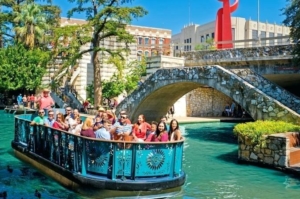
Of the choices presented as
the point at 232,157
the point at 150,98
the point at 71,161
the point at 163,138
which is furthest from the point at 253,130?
the point at 150,98

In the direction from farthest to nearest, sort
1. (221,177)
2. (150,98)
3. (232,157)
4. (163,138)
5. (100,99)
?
(100,99) < (150,98) < (232,157) < (221,177) < (163,138)

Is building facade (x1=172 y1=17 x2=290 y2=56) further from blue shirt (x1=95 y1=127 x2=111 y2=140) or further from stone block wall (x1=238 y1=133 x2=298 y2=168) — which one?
blue shirt (x1=95 y1=127 x2=111 y2=140)

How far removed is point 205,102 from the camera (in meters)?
32.6

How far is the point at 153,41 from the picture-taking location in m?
62.4

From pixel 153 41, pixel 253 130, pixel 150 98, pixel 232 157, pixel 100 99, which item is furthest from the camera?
pixel 153 41

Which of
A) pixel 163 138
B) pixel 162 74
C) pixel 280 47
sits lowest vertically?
pixel 163 138

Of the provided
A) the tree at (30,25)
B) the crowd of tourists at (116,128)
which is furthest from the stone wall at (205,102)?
the crowd of tourists at (116,128)

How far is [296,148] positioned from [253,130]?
51.5 inches

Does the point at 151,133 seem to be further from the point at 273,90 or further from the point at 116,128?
the point at 273,90

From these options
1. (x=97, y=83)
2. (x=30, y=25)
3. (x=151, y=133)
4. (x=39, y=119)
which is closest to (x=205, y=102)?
(x=97, y=83)

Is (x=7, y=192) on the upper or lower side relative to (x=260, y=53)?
lower

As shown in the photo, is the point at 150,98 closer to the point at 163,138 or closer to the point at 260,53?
the point at 260,53

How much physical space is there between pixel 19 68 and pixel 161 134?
30075mm

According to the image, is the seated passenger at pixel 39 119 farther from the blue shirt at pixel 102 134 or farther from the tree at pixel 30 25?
the tree at pixel 30 25
